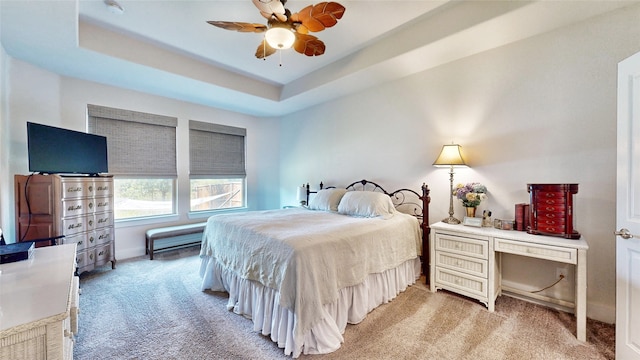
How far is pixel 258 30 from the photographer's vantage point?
7.14ft

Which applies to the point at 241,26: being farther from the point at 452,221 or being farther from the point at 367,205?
the point at 452,221

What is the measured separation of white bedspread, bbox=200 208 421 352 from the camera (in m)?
1.76

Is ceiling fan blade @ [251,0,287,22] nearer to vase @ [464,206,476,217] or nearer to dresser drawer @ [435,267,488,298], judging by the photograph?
vase @ [464,206,476,217]

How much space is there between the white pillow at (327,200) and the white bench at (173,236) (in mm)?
2031

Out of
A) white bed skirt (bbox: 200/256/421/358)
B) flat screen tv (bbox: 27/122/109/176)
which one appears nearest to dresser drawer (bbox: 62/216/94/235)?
flat screen tv (bbox: 27/122/109/176)

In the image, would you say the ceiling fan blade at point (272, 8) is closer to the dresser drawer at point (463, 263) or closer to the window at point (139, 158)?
the dresser drawer at point (463, 263)

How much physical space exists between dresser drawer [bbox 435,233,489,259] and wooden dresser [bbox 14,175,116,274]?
413 centimetres

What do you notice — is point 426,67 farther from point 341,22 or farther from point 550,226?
point 550,226

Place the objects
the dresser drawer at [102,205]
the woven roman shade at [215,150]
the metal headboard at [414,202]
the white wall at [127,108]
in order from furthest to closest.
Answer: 1. the woven roman shade at [215,150]
2. the dresser drawer at [102,205]
3. the metal headboard at [414,202]
4. the white wall at [127,108]

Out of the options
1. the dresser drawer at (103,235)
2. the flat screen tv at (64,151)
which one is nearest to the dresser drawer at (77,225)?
the dresser drawer at (103,235)

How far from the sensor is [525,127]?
8.35 feet

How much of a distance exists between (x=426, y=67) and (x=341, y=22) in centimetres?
128

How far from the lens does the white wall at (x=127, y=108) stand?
291 cm

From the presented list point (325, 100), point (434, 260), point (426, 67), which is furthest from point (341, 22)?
point (434, 260)
